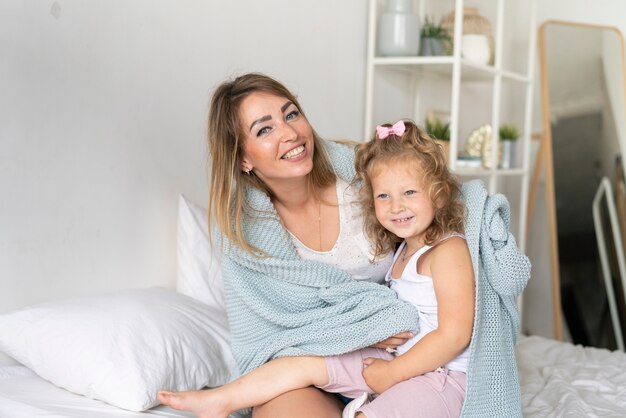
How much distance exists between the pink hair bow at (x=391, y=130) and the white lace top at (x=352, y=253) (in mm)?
275

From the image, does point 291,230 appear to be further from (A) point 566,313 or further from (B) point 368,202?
(A) point 566,313

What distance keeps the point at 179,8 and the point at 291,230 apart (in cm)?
68

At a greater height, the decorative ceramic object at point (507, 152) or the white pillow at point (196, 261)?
the decorative ceramic object at point (507, 152)

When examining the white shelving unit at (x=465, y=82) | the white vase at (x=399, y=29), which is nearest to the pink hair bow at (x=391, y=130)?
the white shelving unit at (x=465, y=82)

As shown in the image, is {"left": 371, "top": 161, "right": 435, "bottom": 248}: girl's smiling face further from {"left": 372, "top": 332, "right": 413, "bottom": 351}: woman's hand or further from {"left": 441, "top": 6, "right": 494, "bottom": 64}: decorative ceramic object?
{"left": 441, "top": 6, "right": 494, "bottom": 64}: decorative ceramic object

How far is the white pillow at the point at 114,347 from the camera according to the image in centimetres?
149

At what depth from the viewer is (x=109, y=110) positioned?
187 cm

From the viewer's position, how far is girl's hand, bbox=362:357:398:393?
1.52m

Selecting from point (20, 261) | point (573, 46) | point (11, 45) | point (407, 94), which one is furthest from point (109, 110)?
point (573, 46)

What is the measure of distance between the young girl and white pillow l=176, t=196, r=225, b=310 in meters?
0.44

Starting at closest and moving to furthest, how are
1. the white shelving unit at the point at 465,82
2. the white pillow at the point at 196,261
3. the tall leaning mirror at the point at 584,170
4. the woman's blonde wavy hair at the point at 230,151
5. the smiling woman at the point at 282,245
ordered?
1. the smiling woman at the point at 282,245
2. the woman's blonde wavy hair at the point at 230,151
3. the white pillow at the point at 196,261
4. the white shelving unit at the point at 465,82
5. the tall leaning mirror at the point at 584,170

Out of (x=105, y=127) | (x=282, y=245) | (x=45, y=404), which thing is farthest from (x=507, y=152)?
(x=45, y=404)

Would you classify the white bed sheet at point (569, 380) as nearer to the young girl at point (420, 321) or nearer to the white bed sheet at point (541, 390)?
the white bed sheet at point (541, 390)

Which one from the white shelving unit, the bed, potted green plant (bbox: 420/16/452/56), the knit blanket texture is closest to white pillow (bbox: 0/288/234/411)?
the bed
